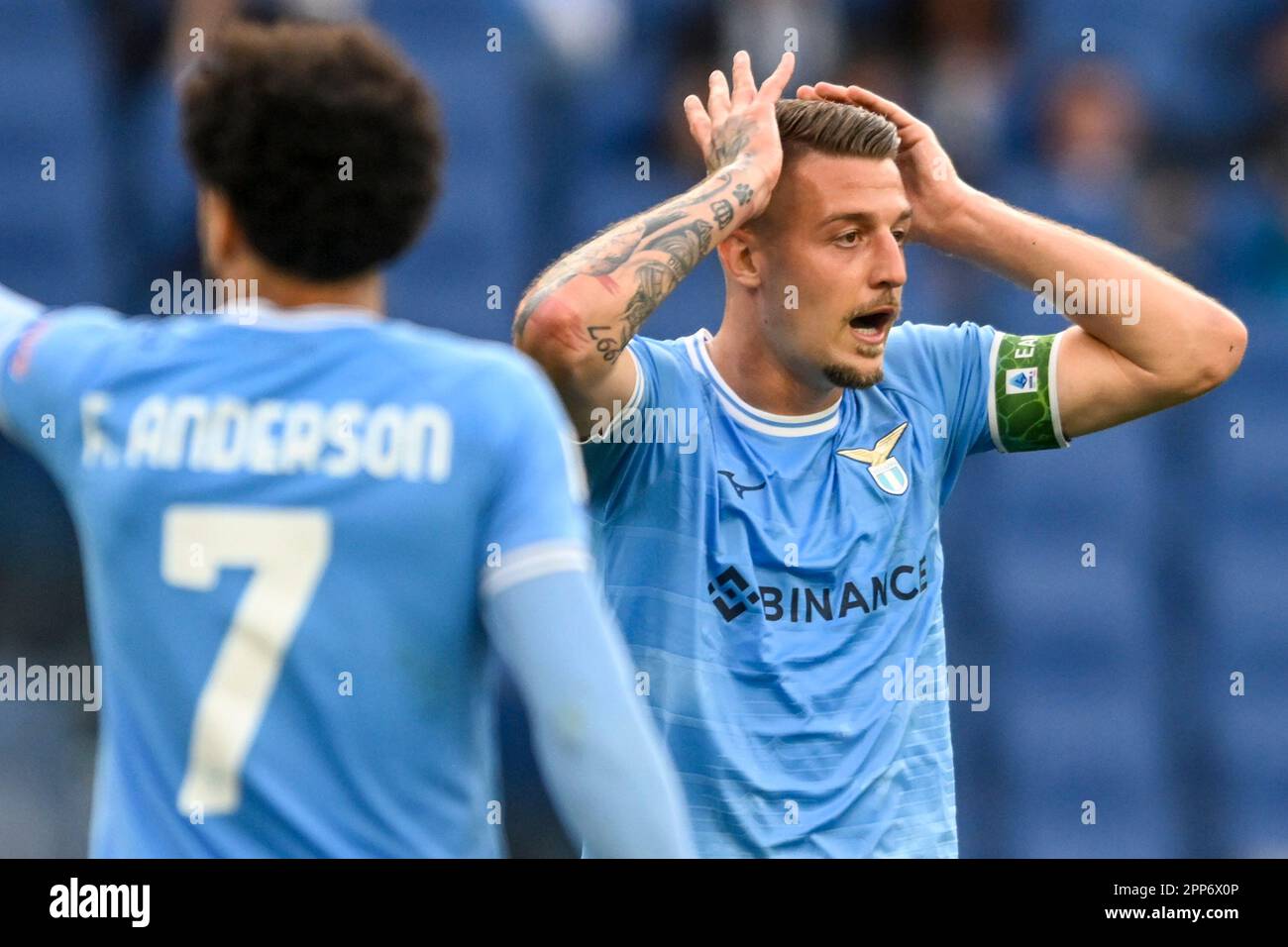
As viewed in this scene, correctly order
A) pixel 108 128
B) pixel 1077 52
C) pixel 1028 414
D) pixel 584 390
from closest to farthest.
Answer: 1. pixel 584 390
2. pixel 1028 414
3. pixel 108 128
4. pixel 1077 52

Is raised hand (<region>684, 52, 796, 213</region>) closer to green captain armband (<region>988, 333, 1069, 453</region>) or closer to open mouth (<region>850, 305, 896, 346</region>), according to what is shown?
open mouth (<region>850, 305, 896, 346</region>)

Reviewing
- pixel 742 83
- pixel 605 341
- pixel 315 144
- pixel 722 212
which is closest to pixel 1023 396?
pixel 722 212

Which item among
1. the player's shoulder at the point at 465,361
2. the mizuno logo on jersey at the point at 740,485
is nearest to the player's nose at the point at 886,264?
the mizuno logo on jersey at the point at 740,485

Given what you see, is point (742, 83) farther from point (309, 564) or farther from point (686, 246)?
point (309, 564)

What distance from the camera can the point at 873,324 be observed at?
13.6 ft

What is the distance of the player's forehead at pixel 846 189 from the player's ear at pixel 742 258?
15 cm

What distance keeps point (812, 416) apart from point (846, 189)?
55 cm

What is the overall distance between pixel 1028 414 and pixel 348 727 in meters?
2.37

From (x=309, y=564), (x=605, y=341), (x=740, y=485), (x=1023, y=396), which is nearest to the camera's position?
(x=309, y=564)

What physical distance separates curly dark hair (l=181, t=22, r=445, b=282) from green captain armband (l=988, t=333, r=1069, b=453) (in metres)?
2.18

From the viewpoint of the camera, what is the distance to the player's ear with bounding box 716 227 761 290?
425 cm

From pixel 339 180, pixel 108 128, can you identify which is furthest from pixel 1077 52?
pixel 339 180

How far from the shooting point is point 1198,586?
8523 mm

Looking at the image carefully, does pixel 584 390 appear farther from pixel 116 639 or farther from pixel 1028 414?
pixel 116 639
